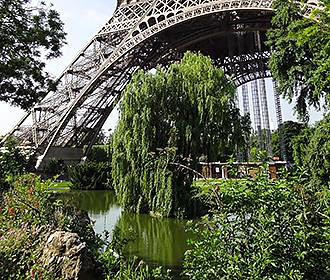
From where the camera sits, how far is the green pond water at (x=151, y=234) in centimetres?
598

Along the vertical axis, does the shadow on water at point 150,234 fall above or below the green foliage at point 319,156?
below

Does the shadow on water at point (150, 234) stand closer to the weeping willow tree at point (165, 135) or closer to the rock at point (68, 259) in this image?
the weeping willow tree at point (165, 135)

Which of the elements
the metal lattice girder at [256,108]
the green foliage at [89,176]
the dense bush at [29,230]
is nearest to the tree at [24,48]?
the dense bush at [29,230]

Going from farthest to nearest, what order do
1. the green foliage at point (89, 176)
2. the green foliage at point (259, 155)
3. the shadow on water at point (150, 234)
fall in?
1. the green foliage at point (89, 176)
2. the shadow on water at point (150, 234)
3. the green foliage at point (259, 155)

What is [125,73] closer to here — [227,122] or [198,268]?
[227,122]

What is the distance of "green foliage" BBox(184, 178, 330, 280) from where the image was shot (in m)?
2.56

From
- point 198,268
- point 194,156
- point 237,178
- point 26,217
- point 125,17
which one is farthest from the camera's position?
point 125,17

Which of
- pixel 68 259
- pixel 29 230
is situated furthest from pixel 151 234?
pixel 68 259

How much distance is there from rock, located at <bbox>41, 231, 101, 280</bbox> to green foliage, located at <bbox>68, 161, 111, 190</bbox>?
14970 mm

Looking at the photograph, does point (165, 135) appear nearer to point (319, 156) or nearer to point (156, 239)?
point (156, 239)

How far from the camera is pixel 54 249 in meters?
3.54

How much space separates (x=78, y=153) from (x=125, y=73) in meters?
6.51

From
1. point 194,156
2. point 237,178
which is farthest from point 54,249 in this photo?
point 194,156

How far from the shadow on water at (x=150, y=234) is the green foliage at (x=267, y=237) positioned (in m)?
2.27
